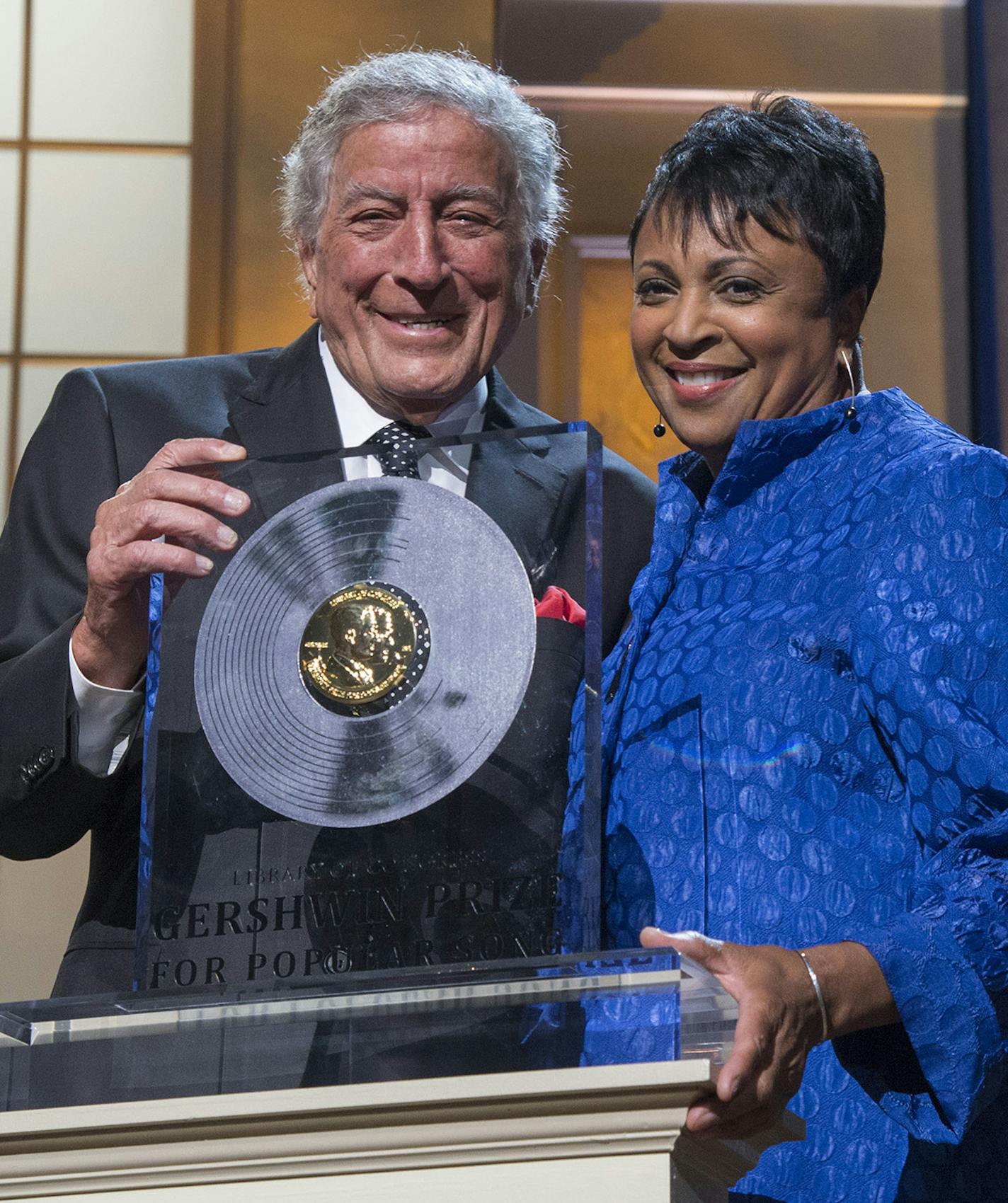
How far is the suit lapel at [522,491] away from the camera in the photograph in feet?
3.94

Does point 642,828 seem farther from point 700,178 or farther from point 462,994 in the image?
point 700,178

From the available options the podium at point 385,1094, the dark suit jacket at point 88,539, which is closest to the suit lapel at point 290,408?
the dark suit jacket at point 88,539

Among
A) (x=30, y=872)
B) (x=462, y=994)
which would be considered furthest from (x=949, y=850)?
(x=30, y=872)

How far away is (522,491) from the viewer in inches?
48.2

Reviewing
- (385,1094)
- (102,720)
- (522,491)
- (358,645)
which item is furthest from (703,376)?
(385,1094)

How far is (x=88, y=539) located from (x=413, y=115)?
584 mm

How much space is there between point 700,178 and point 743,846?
61cm

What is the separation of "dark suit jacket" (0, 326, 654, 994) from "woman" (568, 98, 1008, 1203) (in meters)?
0.34

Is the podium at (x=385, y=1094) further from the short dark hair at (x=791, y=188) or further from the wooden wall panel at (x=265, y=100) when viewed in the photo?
the wooden wall panel at (x=265, y=100)

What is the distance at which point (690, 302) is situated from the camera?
1.51 m

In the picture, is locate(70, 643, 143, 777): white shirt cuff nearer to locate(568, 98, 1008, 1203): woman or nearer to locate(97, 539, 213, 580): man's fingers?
locate(97, 539, 213, 580): man's fingers

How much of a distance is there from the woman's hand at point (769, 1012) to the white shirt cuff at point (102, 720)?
24.6 inches

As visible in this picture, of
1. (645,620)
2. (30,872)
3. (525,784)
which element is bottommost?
(30,872)

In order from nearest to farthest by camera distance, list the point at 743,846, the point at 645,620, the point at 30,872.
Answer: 1. the point at 743,846
2. the point at 645,620
3. the point at 30,872
